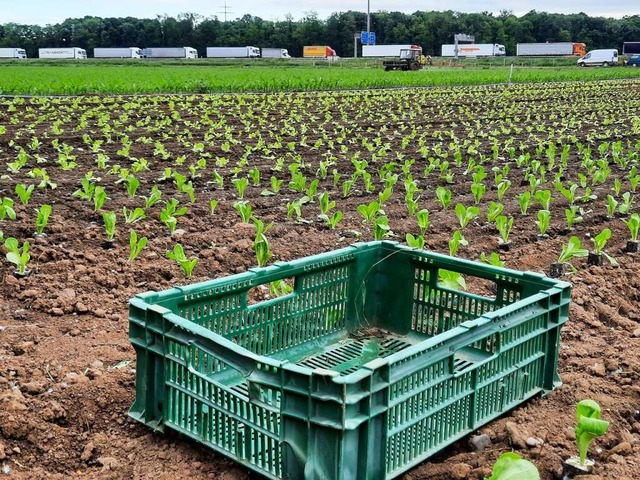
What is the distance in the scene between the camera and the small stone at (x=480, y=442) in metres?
3.02

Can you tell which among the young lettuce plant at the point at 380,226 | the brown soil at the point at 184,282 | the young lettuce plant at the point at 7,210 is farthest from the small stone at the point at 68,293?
the young lettuce plant at the point at 380,226

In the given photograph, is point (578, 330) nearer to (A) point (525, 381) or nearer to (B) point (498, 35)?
(A) point (525, 381)

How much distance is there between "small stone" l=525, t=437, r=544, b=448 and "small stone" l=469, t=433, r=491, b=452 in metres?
0.15

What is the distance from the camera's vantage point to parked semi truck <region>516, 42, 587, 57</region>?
7956 cm

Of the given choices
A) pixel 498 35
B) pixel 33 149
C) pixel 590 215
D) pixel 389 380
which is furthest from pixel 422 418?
pixel 498 35

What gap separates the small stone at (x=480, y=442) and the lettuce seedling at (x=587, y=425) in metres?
0.36

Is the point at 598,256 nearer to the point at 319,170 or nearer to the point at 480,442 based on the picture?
the point at 480,442

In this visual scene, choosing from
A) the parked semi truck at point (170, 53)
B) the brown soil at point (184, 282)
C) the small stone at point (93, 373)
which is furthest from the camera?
the parked semi truck at point (170, 53)

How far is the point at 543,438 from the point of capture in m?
3.08

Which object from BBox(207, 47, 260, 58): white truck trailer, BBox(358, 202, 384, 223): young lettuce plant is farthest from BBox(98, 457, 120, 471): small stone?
BBox(207, 47, 260, 58): white truck trailer

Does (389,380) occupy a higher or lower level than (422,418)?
higher

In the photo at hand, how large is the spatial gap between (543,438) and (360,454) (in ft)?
3.27

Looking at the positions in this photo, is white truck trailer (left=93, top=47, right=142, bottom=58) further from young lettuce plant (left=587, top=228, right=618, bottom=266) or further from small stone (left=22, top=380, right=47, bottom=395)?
small stone (left=22, top=380, right=47, bottom=395)

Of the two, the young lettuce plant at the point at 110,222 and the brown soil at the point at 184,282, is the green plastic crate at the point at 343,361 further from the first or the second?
the young lettuce plant at the point at 110,222
